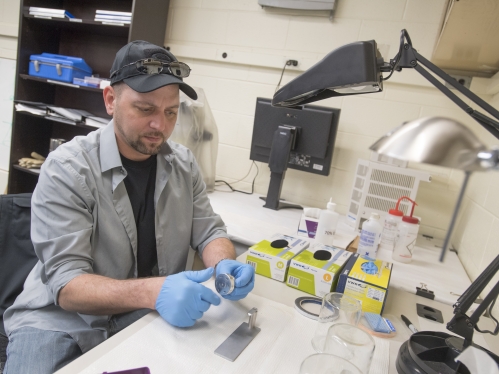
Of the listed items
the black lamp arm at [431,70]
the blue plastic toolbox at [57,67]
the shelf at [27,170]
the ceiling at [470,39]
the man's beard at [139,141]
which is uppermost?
the ceiling at [470,39]

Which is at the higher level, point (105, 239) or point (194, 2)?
point (194, 2)

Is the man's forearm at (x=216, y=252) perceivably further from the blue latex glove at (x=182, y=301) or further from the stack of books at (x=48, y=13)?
the stack of books at (x=48, y=13)

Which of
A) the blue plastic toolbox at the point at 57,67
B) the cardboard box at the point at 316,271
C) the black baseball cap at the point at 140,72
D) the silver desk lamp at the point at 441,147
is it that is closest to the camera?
the silver desk lamp at the point at 441,147

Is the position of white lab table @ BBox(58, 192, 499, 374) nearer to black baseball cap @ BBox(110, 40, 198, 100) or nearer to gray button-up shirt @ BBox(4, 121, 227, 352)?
gray button-up shirt @ BBox(4, 121, 227, 352)

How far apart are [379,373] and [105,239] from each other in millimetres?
849

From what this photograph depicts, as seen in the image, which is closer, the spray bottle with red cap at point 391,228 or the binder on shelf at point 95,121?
the spray bottle with red cap at point 391,228

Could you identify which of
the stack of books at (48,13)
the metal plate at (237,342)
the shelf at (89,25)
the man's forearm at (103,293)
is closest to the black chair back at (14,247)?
the man's forearm at (103,293)

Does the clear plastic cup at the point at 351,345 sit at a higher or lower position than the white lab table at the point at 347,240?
higher

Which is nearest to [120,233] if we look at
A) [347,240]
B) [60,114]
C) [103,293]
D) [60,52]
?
[103,293]

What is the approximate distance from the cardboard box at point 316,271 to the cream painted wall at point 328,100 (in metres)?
0.85

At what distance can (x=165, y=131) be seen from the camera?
1238 millimetres

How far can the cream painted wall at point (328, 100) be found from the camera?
198 centimetres

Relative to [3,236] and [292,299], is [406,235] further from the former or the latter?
[3,236]

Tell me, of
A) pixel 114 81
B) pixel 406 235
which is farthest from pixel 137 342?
pixel 406 235
